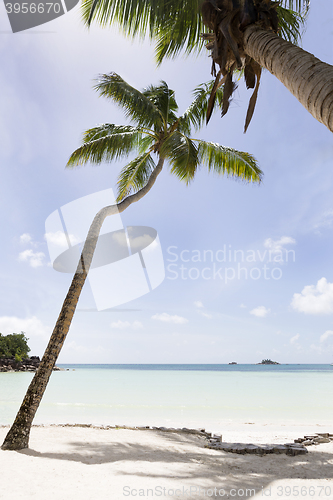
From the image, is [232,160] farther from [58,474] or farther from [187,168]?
[58,474]

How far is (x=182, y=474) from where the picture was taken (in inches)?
144

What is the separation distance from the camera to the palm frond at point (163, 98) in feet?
28.9

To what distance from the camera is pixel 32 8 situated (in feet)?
16.5

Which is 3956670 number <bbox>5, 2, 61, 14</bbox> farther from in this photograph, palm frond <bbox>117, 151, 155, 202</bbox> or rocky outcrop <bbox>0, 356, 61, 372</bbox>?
rocky outcrop <bbox>0, 356, 61, 372</bbox>

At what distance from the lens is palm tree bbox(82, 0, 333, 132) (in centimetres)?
249

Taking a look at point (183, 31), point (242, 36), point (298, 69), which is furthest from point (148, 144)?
point (298, 69)

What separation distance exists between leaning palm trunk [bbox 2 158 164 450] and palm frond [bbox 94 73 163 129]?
3.71 meters

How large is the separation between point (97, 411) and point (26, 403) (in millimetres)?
7546

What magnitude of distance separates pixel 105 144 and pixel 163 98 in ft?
7.91

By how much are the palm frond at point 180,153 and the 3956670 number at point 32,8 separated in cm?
366

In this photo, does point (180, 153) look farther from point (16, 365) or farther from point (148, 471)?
point (16, 365)

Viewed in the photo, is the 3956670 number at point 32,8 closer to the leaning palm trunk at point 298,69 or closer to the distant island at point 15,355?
the leaning palm trunk at point 298,69

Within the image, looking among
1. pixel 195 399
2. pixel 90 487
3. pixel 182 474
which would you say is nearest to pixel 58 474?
pixel 90 487

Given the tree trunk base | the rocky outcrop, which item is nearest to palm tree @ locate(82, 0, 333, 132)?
the tree trunk base
